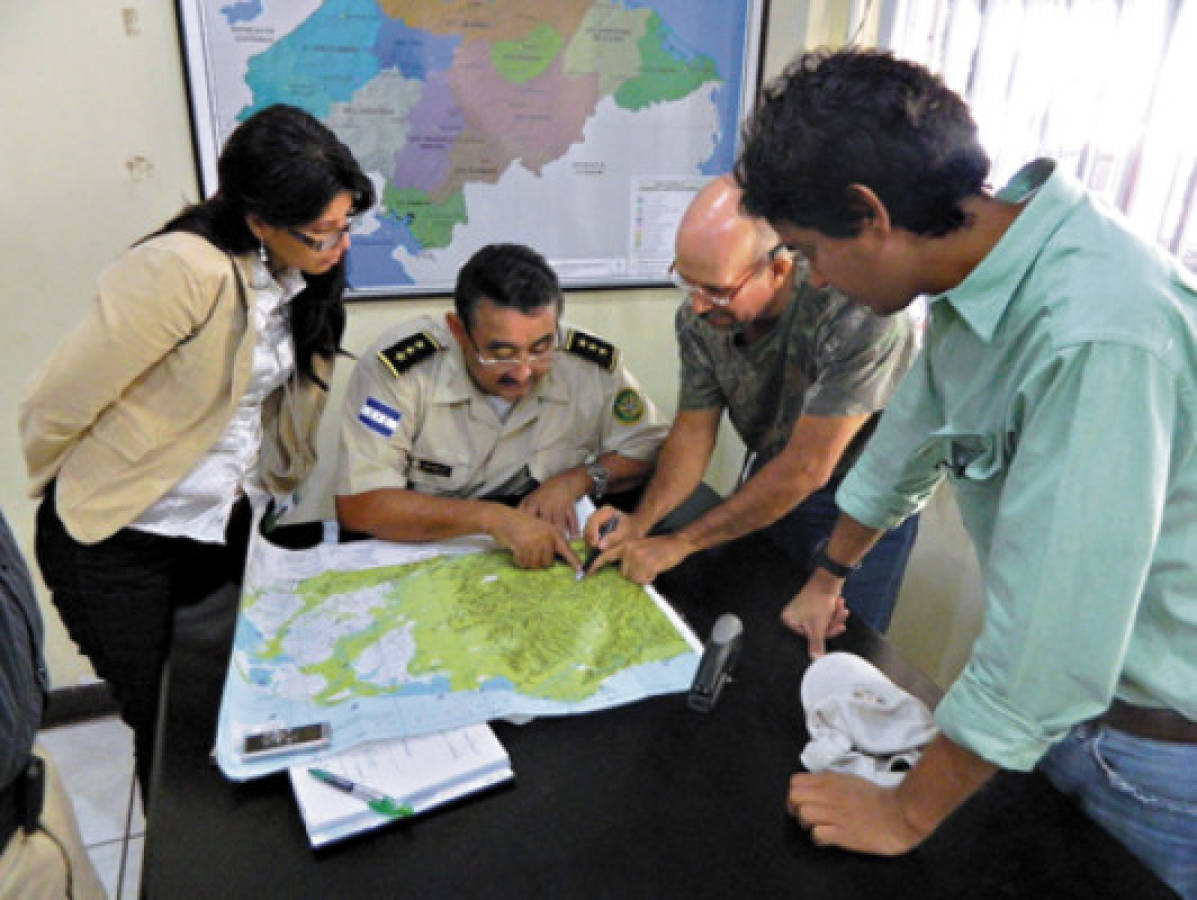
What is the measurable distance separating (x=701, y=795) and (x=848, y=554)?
448 millimetres

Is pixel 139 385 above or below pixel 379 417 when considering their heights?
above

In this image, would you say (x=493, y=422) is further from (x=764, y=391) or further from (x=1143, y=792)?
(x=1143, y=792)

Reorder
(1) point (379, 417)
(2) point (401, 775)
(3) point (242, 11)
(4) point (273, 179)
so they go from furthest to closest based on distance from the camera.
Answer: (3) point (242, 11) → (1) point (379, 417) → (4) point (273, 179) → (2) point (401, 775)

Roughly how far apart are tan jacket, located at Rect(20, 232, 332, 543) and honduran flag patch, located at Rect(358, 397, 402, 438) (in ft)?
1.02

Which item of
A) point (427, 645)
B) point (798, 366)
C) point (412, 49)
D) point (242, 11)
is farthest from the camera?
point (412, 49)

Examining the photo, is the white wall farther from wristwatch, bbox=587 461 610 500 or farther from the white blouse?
wristwatch, bbox=587 461 610 500

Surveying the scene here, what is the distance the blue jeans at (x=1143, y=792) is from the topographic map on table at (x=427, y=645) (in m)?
0.45

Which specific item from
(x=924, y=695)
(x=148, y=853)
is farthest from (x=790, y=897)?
(x=148, y=853)

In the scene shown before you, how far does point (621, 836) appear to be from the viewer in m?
0.87

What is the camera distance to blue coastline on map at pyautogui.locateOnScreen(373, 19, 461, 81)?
77.2 inches

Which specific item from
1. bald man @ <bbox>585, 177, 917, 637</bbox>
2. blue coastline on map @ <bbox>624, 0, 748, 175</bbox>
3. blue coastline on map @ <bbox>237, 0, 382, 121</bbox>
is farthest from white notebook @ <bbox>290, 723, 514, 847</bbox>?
blue coastline on map @ <bbox>624, 0, 748, 175</bbox>

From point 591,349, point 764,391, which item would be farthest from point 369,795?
point 591,349

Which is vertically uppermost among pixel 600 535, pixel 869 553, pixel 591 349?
pixel 591 349

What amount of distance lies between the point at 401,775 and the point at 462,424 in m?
0.93
